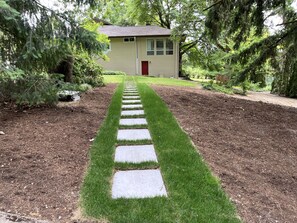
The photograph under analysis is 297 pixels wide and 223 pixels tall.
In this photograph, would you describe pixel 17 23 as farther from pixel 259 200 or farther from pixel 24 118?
pixel 259 200

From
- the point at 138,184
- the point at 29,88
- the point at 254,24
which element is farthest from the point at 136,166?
the point at 254,24

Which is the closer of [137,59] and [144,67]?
[137,59]

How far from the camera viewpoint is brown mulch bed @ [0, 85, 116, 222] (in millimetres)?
2340

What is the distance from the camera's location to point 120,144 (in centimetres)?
391

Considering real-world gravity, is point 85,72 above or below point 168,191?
above

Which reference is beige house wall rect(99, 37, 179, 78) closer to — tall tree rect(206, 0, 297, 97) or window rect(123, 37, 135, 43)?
window rect(123, 37, 135, 43)

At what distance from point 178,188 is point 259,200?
32.7 inches

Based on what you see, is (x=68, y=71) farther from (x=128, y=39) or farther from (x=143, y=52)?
(x=128, y=39)

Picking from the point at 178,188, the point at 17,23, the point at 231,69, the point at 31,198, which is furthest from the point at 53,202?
the point at 231,69

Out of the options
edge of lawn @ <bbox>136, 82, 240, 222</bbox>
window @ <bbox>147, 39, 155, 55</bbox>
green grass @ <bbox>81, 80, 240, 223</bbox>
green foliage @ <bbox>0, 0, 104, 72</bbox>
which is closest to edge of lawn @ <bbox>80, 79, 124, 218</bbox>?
green grass @ <bbox>81, 80, 240, 223</bbox>

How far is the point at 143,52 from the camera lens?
2358 centimetres

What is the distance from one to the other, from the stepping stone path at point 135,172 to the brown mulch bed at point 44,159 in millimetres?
443

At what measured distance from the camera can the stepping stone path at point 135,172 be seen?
2.62 metres

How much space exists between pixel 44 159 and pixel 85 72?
8290mm
